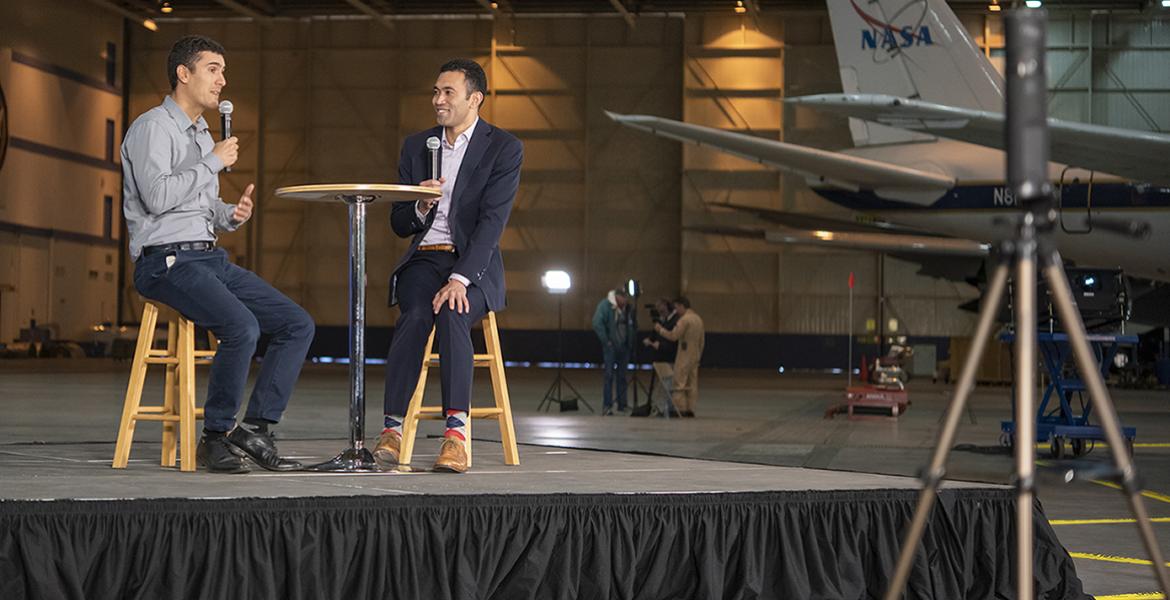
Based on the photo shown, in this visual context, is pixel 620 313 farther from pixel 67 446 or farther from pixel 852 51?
pixel 67 446

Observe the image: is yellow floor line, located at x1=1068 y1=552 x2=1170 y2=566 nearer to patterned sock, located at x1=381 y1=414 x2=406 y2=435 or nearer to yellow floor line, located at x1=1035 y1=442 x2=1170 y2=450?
patterned sock, located at x1=381 y1=414 x2=406 y2=435

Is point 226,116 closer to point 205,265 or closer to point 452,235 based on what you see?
point 205,265

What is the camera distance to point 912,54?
1809cm

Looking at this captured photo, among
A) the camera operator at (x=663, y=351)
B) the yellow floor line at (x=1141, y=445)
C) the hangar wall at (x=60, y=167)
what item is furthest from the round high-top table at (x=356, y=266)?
the hangar wall at (x=60, y=167)

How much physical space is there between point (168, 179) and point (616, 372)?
11375 millimetres

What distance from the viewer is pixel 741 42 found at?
2938cm

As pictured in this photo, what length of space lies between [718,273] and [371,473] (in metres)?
25.7

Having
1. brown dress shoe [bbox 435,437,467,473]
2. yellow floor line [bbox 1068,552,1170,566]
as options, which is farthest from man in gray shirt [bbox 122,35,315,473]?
yellow floor line [bbox 1068,552,1170,566]

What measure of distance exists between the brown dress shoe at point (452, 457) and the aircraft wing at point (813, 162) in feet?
33.3

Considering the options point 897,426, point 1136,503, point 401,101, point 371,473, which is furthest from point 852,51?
point 1136,503

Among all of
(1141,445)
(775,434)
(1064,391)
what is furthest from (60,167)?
(1064,391)

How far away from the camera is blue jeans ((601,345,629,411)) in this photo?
15.4 metres

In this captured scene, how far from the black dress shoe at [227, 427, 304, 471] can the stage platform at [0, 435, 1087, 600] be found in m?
0.23

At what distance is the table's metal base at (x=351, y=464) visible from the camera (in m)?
4.53
